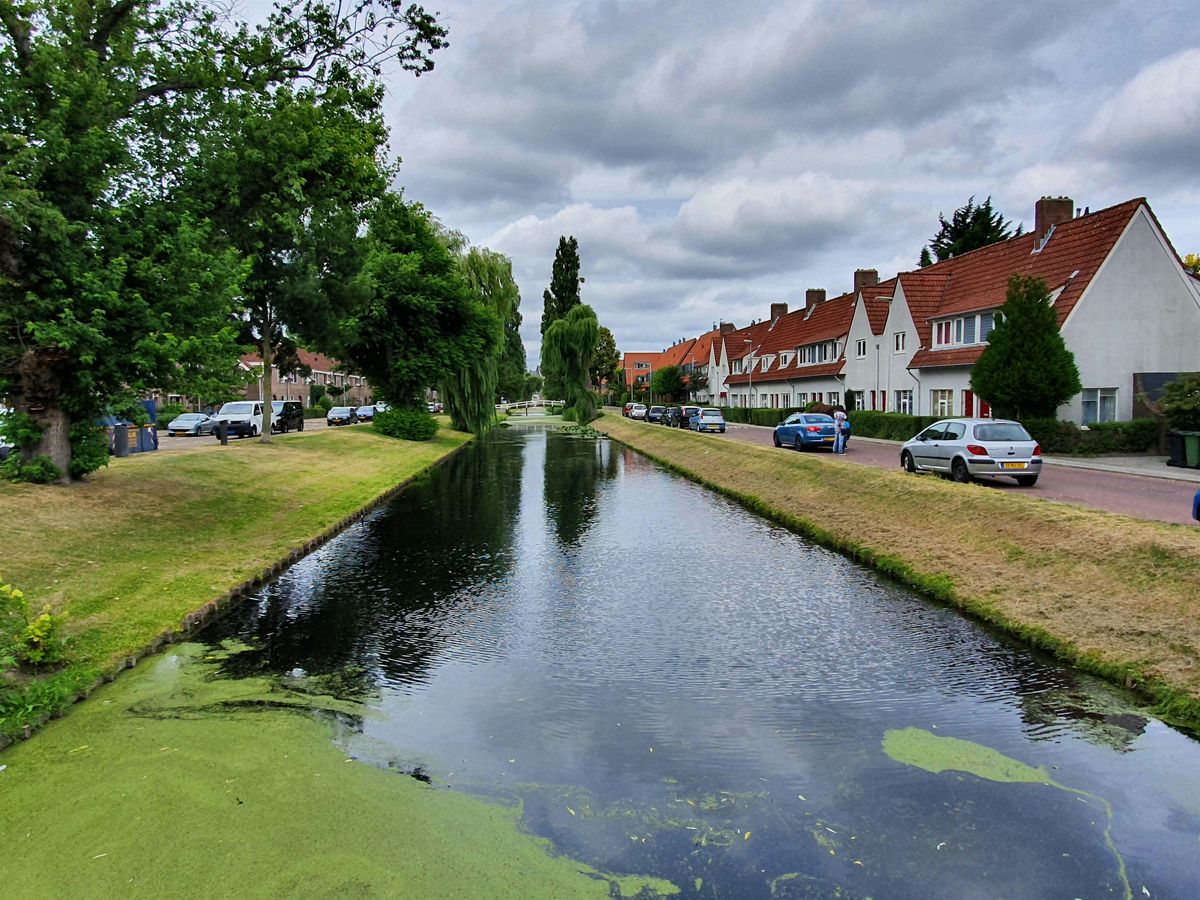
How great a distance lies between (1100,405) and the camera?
32.9 meters

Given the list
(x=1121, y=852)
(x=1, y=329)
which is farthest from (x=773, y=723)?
(x=1, y=329)

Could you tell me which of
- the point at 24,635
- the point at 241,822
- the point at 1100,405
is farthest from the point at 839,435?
the point at 241,822

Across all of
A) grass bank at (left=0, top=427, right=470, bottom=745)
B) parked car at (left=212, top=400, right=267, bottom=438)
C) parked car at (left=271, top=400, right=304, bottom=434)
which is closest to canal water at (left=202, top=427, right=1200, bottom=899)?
grass bank at (left=0, top=427, right=470, bottom=745)

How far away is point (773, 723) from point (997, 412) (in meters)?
28.9

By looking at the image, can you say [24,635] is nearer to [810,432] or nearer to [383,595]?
[383,595]

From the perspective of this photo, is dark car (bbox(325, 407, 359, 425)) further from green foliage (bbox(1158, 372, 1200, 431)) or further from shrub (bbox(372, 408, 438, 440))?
green foliage (bbox(1158, 372, 1200, 431))

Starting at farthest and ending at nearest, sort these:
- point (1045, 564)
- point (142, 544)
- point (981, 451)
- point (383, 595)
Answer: point (981, 451)
point (142, 544)
point (383, 595)
point (1045, 564)

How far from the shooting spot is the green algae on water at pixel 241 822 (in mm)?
4520

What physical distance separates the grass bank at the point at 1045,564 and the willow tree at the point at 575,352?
45.2m

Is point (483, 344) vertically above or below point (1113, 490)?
above

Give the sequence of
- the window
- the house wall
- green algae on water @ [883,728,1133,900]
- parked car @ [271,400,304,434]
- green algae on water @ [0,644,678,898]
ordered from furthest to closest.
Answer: parked car @ [271,400,304,434]
the window
the house wall
green algae on water @ [883,728,1133,900]
green algae on water @ [0,644,678,898]

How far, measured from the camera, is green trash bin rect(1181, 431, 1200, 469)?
75.3 feet

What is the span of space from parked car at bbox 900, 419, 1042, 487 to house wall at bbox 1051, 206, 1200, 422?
1432 cm

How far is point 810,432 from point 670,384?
70.9 metres
